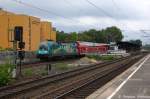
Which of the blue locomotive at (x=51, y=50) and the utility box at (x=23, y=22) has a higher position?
the utility box at (x=23, y=22)

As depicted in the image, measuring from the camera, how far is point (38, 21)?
97750 mm

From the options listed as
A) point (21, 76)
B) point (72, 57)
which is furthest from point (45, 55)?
point (21, 76)

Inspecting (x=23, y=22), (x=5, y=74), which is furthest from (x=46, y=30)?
(x=5, y=74)

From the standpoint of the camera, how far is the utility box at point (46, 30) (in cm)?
10482

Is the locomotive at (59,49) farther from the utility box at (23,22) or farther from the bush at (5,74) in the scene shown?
the bush at (5,74)

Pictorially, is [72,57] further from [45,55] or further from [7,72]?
[7,72]

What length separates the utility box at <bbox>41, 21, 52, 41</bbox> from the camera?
10482 centimetres

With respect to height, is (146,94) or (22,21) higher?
(22,21)

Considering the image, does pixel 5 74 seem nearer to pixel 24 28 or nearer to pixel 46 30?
pixel 24 28

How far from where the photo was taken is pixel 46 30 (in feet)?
355

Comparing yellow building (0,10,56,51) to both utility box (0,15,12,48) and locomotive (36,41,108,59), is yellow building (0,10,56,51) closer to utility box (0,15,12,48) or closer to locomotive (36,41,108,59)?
utility box (0,15,12,48)

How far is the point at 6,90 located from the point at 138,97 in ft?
23.4

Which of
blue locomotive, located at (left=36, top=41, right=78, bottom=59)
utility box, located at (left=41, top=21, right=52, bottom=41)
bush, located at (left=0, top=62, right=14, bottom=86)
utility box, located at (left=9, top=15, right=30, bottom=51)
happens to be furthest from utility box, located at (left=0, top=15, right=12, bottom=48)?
bush, located at (left=0, top=62, right=14, bottom=86)

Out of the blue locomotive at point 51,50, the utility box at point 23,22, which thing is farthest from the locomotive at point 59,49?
the utility box at point 23,22
